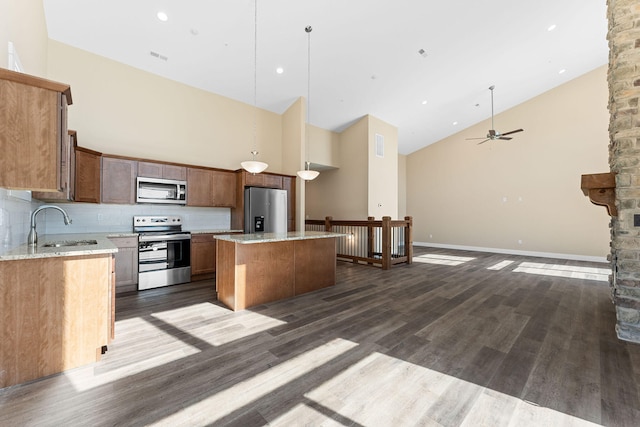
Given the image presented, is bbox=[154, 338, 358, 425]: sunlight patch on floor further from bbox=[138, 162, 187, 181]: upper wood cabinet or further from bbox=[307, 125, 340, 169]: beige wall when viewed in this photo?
bbox=[307, 125, 340, 169]: beige wall

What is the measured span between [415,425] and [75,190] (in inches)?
191

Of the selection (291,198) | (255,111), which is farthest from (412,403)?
(255,111)

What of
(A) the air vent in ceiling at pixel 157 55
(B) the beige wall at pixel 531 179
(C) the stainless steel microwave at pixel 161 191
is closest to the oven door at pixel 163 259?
(C) the stainless steel microwave at pixel 161 191

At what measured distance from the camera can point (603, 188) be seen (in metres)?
2.70

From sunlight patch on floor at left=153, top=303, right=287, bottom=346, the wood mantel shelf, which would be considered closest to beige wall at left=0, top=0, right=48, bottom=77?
sunlight patch on floor at left=153, top=303, right=287, bottom=346

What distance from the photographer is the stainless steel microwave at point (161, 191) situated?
14.2ft

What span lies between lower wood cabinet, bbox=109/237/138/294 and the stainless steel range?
0.06 metres

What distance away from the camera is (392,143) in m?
8.30

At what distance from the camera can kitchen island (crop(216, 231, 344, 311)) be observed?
327 cm

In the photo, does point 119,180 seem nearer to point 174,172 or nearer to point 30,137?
point 174,172

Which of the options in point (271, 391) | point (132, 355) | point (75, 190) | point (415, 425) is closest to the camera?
point (415, 425)

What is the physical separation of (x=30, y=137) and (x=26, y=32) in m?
1.95

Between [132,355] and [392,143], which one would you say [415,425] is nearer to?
[132,355]

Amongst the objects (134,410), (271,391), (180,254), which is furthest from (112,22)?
(271,391)
